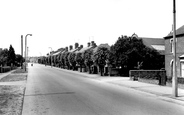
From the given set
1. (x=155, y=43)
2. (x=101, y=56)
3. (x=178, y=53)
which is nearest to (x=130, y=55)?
(x=101, y=56)

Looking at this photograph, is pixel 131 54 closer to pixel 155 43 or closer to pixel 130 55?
pixel 130 55

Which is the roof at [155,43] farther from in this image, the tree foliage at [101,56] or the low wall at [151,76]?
the low wall at [151,76]

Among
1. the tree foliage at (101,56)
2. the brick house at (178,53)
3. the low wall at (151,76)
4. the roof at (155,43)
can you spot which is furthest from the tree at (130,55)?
the roof at (155,43)

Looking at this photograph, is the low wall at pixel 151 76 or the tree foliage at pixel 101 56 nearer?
the low wall at pixel 151 76

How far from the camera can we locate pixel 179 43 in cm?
2759

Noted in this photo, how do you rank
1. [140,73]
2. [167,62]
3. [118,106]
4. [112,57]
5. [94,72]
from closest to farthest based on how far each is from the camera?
[118,106] < [140,73] < [167,62] < [112,57] < [94,72]

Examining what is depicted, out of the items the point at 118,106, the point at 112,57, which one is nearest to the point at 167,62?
the point at 112,57

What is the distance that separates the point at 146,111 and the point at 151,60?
91.3 feet

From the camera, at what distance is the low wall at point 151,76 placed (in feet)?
57.7

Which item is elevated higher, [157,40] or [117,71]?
[157,40]

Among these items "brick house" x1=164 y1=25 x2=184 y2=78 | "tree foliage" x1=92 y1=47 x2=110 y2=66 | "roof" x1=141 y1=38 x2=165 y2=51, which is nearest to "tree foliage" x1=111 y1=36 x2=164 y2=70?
"tree foliage" x1=92 y1=47 x2=110 y2=66

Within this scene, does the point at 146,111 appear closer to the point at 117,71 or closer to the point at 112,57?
the point at 112,57

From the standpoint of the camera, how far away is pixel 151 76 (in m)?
20.8

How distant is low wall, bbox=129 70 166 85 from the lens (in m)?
17.6
